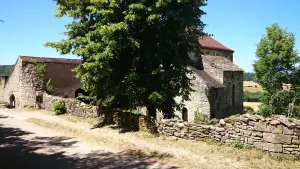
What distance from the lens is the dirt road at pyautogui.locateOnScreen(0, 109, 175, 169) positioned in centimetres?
921

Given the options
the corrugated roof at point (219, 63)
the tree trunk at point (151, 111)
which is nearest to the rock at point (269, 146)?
the tree trunk at point (151, 111)

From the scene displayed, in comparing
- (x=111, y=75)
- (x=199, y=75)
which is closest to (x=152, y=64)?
(x=111, y=75)

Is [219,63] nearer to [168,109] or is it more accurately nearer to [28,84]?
[168,109]

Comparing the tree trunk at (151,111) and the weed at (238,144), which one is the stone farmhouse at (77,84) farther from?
the weed at (238,144)

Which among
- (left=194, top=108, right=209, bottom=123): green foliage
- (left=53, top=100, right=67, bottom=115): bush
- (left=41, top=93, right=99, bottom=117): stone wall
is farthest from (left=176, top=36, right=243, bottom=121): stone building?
(left=53, top=100, right=67, bottom=115): bush

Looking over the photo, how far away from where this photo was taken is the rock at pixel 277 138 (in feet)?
32.8

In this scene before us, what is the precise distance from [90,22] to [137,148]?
7998mm

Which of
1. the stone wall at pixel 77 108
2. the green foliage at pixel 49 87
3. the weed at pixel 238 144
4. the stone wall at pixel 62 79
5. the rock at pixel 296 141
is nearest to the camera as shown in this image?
the rock at pixel 296 141

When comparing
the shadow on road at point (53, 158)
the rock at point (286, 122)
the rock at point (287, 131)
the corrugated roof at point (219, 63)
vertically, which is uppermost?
the corrugated roof at point (219, 63)

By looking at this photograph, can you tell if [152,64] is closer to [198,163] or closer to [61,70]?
[198,163]

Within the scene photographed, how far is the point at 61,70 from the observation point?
91.7ft

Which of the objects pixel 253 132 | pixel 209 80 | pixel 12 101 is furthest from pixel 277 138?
pixel 12 101

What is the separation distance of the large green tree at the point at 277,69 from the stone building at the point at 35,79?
22471mm

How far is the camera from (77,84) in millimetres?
29266
